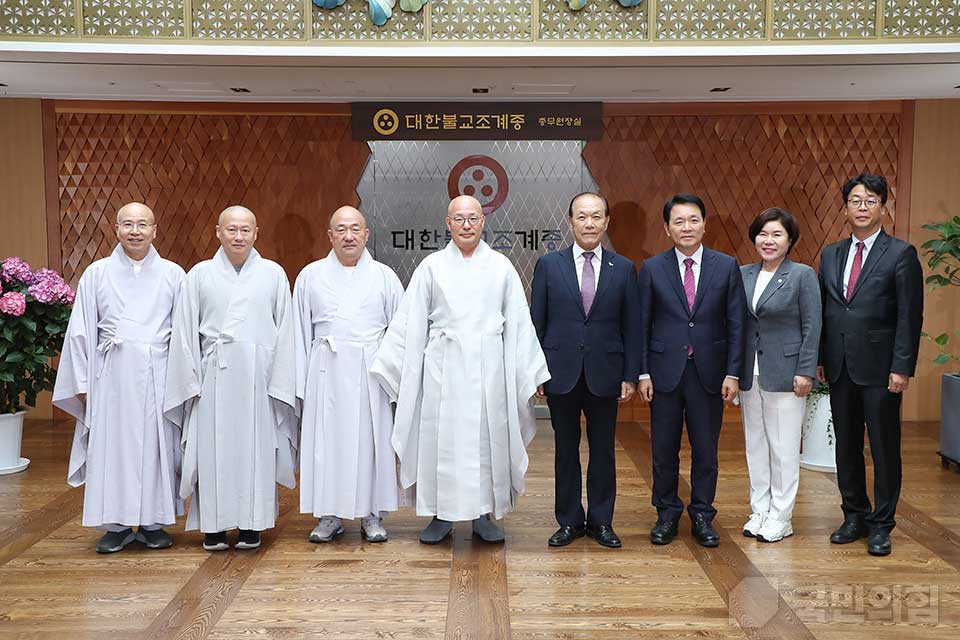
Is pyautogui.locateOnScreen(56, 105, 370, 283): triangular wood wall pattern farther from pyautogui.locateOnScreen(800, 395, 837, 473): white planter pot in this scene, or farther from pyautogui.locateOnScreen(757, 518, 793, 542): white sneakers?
pyautogui.locateOnScreen(757, 518, 793, 542): white sneakers

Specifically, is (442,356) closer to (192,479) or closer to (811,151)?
(192,479)

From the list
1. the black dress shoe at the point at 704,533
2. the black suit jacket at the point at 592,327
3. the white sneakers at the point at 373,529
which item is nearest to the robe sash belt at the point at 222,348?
the white sneakers at the point at 373,529

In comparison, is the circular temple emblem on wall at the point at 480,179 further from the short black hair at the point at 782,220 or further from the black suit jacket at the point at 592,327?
the short black hair at the point at 782,220

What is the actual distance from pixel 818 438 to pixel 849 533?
167 centimetres

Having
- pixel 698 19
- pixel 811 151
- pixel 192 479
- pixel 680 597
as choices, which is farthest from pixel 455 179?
pixel 680 597

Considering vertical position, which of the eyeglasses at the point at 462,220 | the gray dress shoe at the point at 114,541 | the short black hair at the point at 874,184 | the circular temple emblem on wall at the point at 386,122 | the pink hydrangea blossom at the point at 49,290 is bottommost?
the gray dress shoe at the point at 114,541

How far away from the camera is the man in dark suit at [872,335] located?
3.98 m

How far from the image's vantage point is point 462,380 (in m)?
4.06

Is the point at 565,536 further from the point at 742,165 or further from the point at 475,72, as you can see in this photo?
the point at 742,165

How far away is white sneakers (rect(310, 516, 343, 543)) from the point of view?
4258mm

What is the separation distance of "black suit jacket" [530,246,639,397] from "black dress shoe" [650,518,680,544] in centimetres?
70

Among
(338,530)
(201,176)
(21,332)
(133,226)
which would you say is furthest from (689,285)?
(201,176)

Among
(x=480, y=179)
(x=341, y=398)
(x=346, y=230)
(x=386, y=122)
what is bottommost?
(x=341, y=398)

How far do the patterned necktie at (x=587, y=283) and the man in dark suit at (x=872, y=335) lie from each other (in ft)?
3.71
